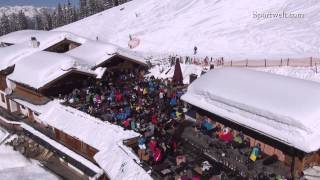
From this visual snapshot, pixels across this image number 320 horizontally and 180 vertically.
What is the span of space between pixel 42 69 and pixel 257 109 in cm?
1671

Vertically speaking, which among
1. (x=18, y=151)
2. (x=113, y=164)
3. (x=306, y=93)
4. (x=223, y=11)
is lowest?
(x=18, y=151)

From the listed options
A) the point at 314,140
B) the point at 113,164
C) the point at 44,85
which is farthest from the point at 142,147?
the point at 44,85

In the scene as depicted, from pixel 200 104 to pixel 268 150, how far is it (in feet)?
14.7

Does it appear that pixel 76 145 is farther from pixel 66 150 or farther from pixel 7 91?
pixel 7 91

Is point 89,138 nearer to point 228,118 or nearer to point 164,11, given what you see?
point 228,118

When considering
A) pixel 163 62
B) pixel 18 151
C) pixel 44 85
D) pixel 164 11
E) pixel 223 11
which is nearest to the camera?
pixel 44 85

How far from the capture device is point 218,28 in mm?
60312

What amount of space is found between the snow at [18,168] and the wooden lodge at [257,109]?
1144 centimetres

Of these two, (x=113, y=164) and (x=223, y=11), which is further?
(x=223, y=11)

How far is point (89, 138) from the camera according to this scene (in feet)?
75.8

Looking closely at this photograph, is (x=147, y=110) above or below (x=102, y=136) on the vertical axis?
above

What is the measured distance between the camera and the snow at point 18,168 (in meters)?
27.0

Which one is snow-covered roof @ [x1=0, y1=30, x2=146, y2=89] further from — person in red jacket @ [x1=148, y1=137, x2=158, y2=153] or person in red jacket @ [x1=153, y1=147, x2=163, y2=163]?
person in red jacket @ [x1=153, y1=147, x2=163, y2=163]

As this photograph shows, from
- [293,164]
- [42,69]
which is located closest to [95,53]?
[42,69]
